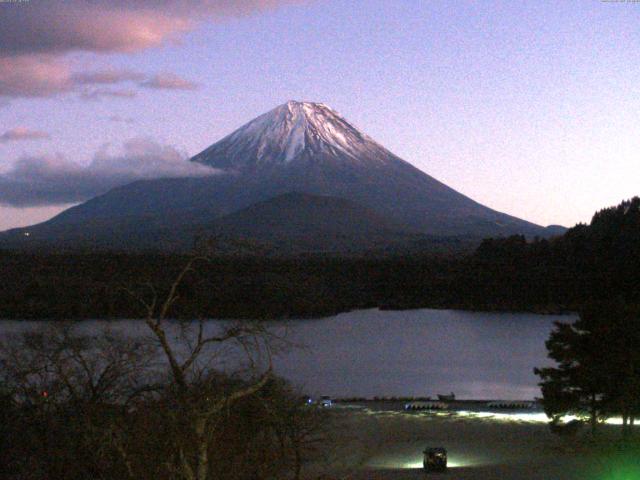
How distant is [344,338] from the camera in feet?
89.8

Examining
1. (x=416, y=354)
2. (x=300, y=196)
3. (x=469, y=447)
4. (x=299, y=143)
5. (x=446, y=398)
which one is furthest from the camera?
(x=299, y=143)

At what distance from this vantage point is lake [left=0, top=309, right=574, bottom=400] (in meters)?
19.1

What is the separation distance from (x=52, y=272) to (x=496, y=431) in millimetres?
30711

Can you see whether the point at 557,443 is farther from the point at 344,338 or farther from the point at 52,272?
the point at 52,272

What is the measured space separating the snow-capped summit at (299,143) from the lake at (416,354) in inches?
2106

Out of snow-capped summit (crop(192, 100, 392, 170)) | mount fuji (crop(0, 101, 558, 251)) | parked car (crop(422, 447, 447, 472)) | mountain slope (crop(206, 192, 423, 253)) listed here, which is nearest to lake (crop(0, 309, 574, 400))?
parked car (crop(422, 447, 447, 472))

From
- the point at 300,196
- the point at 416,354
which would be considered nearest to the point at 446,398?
the point at 416,354

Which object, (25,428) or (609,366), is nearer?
(25,428)

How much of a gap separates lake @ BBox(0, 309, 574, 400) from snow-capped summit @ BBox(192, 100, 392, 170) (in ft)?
176

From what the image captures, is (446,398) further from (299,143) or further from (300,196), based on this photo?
(299,143)

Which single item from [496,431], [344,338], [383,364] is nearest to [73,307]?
[344,338]

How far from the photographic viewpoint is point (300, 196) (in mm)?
80062

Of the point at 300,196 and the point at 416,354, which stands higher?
the point at 300,196

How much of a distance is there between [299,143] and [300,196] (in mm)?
10555
